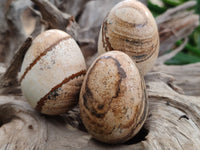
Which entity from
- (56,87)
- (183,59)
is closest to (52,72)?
(56,87)

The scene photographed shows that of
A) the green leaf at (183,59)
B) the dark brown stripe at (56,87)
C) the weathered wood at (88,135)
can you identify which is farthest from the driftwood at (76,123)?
the green leaf at (183,59)

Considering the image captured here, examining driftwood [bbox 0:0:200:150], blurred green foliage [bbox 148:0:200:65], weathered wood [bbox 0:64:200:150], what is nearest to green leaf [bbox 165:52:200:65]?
blurred green foliage [bbox 148:0:200:65]

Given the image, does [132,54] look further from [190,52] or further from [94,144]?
[190,52]

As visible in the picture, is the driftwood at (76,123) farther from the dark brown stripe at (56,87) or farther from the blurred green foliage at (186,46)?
the blurred green foliage at (186,46)

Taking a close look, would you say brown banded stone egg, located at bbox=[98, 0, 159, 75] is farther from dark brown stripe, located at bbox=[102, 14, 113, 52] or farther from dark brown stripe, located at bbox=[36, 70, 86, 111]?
dark brown stripe, located at bbox=[36, 70, 86, 111]

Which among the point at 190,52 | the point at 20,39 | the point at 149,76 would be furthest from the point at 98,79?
the point at 190,52
